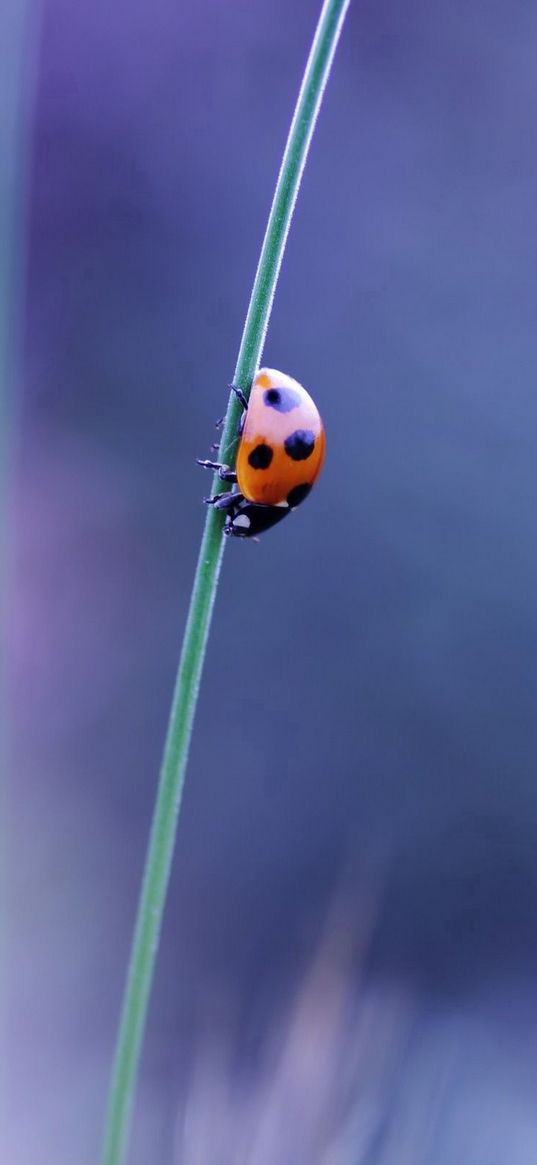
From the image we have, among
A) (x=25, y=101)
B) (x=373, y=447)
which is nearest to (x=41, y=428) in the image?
(x=373, y=447)

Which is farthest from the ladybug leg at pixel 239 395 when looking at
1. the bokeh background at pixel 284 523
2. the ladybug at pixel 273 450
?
the bokeh background at pixel 284 523

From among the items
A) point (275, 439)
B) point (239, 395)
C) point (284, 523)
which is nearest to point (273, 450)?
point (275, 439)

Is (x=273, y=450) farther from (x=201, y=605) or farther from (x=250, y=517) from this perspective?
(x=201, y=605)

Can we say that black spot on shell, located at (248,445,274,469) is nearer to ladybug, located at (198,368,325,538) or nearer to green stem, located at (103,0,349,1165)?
ladybug, located at (198,368,325,538)

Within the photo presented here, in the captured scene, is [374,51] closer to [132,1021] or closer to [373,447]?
[373,447]

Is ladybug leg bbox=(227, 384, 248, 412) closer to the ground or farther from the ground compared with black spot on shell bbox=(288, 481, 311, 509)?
closer to the ground

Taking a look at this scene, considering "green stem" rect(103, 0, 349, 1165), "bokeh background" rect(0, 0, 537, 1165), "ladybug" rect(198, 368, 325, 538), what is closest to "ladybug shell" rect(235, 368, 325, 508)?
"ladybug" rect(198, 368, 325, 538)

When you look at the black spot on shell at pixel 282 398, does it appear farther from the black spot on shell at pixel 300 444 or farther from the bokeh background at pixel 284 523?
the bokeh background at pixel 284 523
